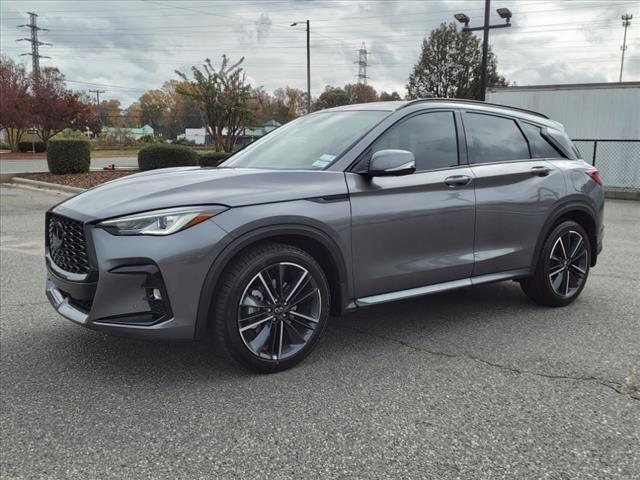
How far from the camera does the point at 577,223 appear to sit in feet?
16.7

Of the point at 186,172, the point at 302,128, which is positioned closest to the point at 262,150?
the point at 302,128

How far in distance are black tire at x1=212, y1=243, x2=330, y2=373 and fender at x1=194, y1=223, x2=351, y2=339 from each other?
0.07m

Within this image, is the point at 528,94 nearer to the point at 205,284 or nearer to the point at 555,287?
the point at 555,287

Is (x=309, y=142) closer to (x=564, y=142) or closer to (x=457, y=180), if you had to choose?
(x=457, y=180)

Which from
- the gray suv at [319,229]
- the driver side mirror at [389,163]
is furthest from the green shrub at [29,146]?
the driver side mirror at [389,163]

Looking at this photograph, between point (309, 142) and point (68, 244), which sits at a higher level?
point (309, 142)

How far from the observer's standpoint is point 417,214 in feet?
12.8

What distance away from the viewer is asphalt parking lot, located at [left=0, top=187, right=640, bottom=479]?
257 cm

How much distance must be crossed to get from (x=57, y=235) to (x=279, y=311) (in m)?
1.47

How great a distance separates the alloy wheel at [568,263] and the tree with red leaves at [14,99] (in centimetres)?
4134

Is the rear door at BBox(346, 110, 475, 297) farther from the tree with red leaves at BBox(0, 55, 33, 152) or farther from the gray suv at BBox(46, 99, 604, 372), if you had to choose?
the tree with red leaves at BBox(0, 55, 33, 152)

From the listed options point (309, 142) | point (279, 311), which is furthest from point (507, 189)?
point (279, 311)

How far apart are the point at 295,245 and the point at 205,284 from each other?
682 millimetres

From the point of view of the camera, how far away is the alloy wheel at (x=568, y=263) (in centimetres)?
490
